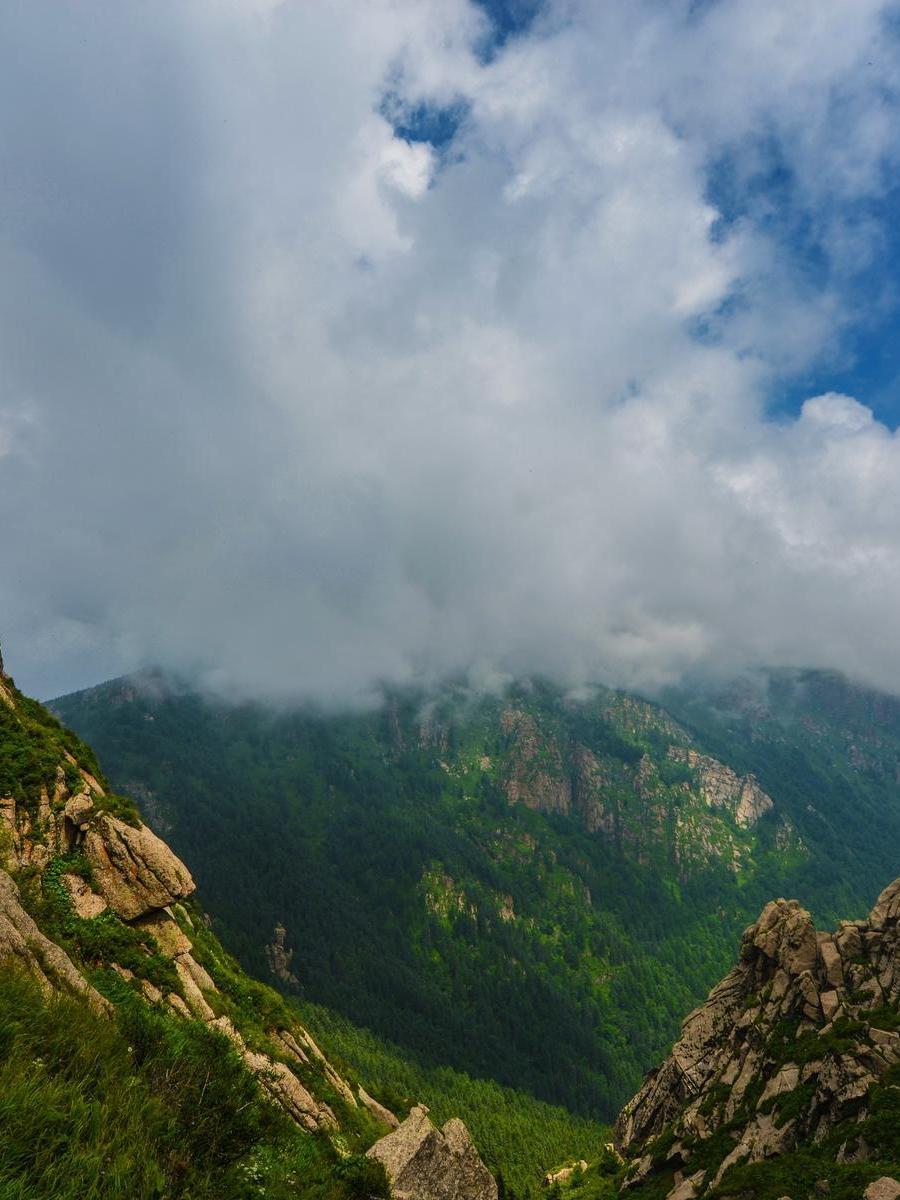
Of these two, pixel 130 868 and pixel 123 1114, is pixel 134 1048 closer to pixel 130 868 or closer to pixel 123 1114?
pixel 123 1114

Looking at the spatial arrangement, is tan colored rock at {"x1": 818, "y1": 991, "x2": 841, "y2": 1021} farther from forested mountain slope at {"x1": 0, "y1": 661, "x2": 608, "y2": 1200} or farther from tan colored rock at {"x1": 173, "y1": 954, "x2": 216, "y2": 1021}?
tan colored rock at {"x1": 173, "y1": 954, "x2": 216, "y2": 1021}

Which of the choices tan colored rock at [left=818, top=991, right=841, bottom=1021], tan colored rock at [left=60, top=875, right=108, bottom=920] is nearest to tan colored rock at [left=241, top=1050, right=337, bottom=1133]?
tan colored rock at [left=60, top=875, right=108, bottom=920]

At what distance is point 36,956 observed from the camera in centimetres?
1443

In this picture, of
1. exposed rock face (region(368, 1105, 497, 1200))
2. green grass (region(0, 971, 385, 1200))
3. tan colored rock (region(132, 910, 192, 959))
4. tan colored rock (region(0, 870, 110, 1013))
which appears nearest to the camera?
green grass (region(0, 971, 385, 1200))

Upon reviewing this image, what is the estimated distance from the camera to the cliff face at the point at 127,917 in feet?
82.7

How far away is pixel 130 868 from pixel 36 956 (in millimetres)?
18096

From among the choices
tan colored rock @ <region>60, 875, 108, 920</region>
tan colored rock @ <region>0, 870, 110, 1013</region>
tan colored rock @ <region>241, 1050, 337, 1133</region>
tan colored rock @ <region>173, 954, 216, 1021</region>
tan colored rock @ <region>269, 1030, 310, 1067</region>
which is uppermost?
tan colored rock @ <region>0, 870, 110, 1013</region>

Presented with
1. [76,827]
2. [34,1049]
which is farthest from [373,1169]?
[76,827]

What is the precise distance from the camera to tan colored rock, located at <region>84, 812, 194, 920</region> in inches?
1145

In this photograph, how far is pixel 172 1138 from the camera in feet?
31.0

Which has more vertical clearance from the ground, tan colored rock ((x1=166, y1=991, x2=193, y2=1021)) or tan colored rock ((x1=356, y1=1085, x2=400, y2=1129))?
tan colored rock ((x1=166, y1=991, x2=193, y2=1021))

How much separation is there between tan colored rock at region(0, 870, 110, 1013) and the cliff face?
6.35m

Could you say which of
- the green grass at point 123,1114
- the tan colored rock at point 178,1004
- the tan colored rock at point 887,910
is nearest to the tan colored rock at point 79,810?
the tan colored rock at point 178,1004

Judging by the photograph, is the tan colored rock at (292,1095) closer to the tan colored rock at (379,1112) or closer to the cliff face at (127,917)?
the cliff face at (127,917)
